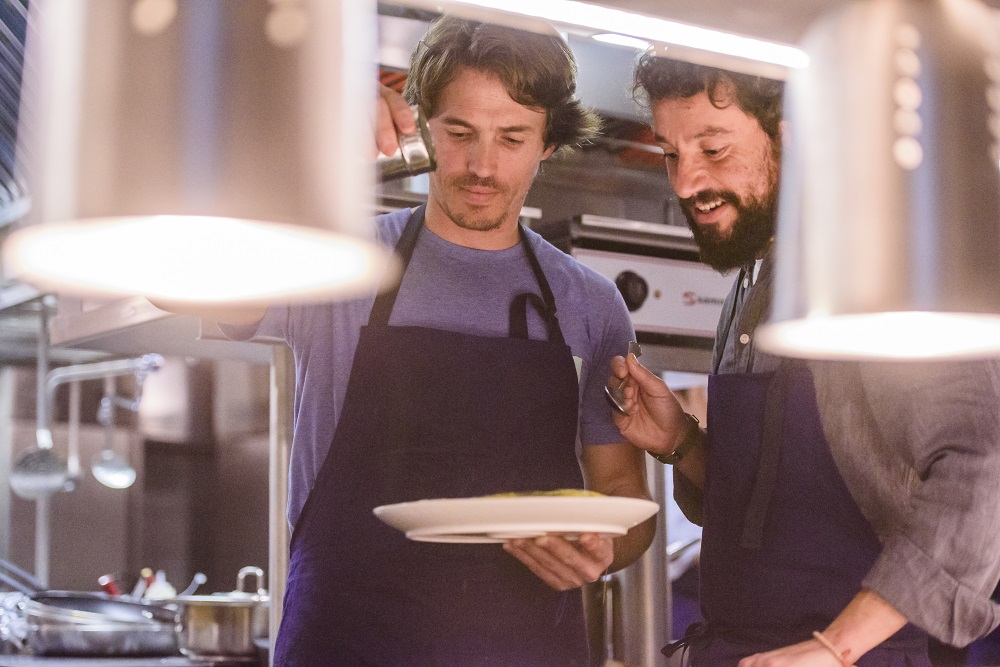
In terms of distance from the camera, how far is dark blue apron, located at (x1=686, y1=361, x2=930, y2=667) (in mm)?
1366

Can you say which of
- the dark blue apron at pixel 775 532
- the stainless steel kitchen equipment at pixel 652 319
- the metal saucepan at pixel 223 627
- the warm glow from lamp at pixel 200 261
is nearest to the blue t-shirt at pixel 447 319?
the dark blue apron at pixel 775 532

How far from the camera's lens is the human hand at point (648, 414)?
1.59 m

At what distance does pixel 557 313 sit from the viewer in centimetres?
171

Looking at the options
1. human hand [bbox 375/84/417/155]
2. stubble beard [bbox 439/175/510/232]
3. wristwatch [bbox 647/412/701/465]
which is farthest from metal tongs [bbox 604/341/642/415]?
human hand [bbox 375/84/417/155]

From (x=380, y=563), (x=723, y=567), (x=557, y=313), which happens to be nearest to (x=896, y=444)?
(x=723, y=567)

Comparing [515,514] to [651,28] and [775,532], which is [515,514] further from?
[651,28]

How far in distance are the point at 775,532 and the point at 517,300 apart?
20.4 inches

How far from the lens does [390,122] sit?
73cm

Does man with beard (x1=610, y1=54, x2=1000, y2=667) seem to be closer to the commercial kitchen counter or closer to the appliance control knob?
the appliance control knob

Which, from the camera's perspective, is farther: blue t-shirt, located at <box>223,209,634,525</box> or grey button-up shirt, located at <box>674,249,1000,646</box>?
blue t-shirt, located at <box>223,209,634,525</box>

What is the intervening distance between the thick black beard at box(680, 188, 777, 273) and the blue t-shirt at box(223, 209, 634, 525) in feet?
0.84

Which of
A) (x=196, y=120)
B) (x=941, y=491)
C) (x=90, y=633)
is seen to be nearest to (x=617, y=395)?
(x=941, y=491)

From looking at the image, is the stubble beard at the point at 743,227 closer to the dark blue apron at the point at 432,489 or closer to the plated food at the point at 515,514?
the dark blue apron at the point at 432,489

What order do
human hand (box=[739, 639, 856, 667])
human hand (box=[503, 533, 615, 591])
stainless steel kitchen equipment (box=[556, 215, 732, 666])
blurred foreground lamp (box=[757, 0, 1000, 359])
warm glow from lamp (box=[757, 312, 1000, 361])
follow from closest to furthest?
blurred foreground lamp (box=[757, 0, 1000, 359]) → warm glow from lamp (box=[757, 312, 1000, 361]) → human hand (box=[739, 639, 856, 667]) → human hand (box=[503, 533, 615, 591]) → stainless steel kitchen equipment (box=[556, 215, 732, 666])
